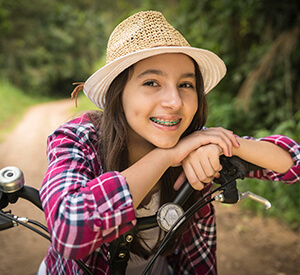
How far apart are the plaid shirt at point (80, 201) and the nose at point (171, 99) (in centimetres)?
40

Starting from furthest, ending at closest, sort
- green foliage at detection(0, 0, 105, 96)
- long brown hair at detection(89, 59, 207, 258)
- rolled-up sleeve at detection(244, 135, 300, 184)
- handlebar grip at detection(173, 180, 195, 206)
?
green foliage at detection(0, 0, 105, 96), rolled-up sleeve at detection(244, 135, 300, 184), long brown hair at detection(89, 59, 207, 258), handlebar grip at detection(173, 180, 195, 206)

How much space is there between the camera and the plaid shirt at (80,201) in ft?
2.95

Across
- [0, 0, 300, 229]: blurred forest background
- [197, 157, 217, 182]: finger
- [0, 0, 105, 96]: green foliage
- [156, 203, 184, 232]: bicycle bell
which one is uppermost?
[0, 0, 105, 96]: green foliage

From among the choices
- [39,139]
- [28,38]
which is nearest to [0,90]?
[39,139]

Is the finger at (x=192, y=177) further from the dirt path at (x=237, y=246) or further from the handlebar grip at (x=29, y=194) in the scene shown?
the dirt path at (x=237, y=246)

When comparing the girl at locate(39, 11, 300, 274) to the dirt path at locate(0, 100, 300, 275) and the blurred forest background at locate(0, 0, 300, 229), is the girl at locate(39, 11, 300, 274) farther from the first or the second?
the blurred forest background at locate(0, 0, 300, 229)

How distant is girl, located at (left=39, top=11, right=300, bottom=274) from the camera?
934mm

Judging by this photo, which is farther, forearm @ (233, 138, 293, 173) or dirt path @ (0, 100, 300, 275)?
dirt path @ (0, 100, 300, 275)

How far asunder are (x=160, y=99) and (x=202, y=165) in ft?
1.11

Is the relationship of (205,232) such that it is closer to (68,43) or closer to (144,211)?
(144,211)

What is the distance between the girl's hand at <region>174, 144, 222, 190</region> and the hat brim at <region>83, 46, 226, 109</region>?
452 millimetres

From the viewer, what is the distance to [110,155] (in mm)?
1344

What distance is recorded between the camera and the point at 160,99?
1.25m

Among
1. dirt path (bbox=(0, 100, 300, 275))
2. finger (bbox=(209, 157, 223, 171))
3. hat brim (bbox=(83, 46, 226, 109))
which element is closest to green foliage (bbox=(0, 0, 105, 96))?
dirt path (bbox=(0, 100, 300, 275))
